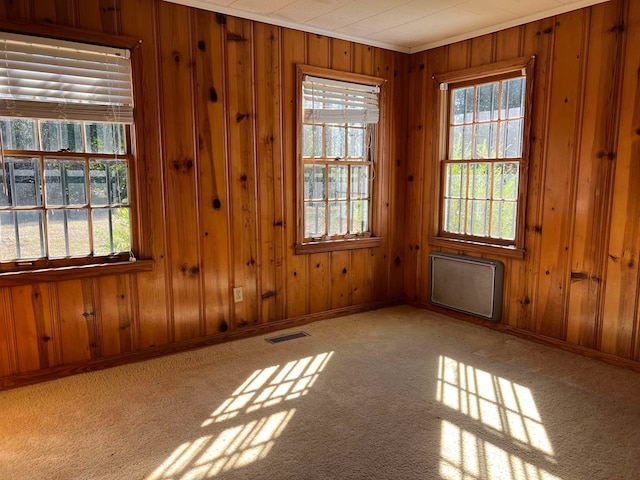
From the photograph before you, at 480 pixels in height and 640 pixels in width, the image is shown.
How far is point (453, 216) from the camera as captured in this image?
4.39 m

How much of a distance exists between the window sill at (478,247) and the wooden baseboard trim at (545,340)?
23.3 inches

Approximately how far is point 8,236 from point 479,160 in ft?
11.5

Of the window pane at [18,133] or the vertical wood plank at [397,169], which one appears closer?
the window pane at [18,133]

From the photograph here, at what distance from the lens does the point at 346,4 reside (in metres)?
3.34

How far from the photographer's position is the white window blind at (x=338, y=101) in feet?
13.1

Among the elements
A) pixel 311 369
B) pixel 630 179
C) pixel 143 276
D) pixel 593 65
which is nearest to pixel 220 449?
pixel 311 369

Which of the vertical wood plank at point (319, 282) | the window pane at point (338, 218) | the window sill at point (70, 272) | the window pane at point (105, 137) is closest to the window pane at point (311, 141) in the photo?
the window pane at point (338, 218)

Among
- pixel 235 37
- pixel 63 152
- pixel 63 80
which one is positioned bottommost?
pixel 63 152

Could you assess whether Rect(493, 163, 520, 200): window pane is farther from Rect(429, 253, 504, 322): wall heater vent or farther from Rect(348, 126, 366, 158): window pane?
Rect(348, 126, 366, 158): window pane

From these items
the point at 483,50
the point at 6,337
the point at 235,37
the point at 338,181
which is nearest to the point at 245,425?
the point at 6,337

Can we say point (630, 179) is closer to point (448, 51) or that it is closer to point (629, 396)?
point (629, 396)

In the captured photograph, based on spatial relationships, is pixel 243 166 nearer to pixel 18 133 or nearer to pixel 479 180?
pixel 18 133

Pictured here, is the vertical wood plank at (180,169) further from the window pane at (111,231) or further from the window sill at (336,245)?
the window sill at (336,245)

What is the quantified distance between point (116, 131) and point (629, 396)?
358 centimetres
